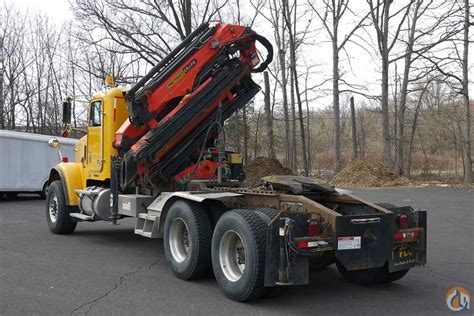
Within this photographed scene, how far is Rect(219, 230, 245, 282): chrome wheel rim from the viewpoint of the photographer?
5.80 metres

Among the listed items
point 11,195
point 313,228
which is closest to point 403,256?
point 313,228

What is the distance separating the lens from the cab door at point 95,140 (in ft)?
30.1

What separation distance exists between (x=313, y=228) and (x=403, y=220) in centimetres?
135

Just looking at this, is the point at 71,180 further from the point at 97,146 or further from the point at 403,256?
the point at 403,256

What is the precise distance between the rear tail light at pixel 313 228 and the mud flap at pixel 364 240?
0.22m

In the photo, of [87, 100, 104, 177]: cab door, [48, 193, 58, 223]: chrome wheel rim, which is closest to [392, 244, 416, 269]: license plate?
[87, 100, 104, 177]: cab door

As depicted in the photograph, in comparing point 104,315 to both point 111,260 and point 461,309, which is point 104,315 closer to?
point 111,260

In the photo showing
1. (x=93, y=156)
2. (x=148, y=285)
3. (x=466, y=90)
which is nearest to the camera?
(x=148, y=285)

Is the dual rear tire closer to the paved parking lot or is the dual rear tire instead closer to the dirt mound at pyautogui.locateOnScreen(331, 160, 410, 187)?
the paved parking lot

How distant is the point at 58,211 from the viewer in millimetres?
10266

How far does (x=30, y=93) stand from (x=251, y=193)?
3627 centimetres

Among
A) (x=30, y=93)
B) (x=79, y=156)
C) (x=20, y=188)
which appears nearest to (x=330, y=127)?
(x=30, y=93)

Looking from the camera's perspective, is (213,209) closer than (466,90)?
Yes

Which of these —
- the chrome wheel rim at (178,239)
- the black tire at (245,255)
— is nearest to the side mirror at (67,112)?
the chrome wheel rim at (178,239)
